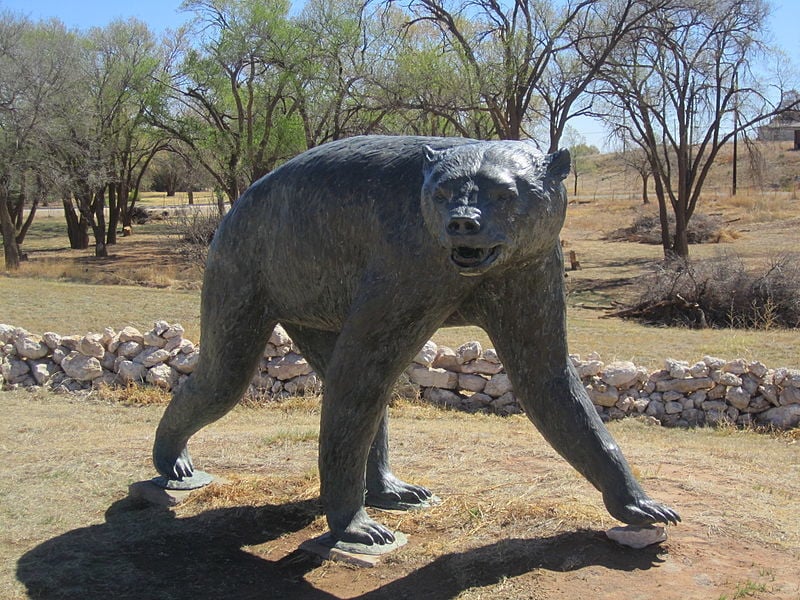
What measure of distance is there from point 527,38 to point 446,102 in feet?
7.79

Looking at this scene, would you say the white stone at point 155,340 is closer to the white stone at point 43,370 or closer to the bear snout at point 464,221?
the white stone at point 43,370

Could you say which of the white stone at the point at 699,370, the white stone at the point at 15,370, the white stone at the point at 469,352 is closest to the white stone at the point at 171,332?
the white stone at the point at 15,370

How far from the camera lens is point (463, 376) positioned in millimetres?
7988

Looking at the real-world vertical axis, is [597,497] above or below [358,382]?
below

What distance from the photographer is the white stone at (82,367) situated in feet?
27.3

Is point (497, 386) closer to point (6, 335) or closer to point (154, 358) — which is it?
point (154, 358)

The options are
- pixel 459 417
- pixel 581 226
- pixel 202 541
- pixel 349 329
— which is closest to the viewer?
pixel 349 329

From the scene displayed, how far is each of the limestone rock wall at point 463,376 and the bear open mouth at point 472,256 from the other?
15.8ft

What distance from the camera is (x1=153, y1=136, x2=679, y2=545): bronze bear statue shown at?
315cm

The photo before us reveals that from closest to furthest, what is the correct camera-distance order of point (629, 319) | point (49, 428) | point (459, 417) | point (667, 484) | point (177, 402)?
point (177, 402) → point (667, 484) → point (49, 428) → point (459, 417) → point (629, 319)

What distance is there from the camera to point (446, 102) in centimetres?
2103

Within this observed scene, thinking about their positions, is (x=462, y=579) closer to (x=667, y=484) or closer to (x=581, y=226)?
(x=667, y=484)

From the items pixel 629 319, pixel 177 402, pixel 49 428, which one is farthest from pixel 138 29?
pixel 177 402

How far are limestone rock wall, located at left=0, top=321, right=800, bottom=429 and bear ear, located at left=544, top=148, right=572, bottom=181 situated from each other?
4.66 metres
